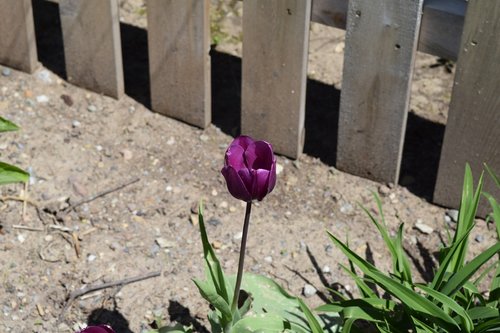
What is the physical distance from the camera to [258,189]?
→ 207 cm

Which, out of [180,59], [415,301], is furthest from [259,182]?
[180,59]

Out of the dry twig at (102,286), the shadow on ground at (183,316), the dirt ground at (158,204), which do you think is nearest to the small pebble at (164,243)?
the dirt ground at (158,204)

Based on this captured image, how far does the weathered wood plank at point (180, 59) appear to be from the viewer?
10.6 ft

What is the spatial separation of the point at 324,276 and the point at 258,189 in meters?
0.91

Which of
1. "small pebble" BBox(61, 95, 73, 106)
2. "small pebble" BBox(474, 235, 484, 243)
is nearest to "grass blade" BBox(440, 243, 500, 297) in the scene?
"small pebble" BBox(474, 235, 484, 243)

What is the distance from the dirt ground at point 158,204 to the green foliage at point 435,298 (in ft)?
1.34

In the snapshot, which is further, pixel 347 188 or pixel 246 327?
pixel 347 188

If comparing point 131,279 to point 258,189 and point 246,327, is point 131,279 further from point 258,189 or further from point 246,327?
point 258,189

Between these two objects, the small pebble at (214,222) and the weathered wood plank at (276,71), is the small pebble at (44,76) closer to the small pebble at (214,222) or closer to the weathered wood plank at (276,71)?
the weathered wood plank at (276,71)

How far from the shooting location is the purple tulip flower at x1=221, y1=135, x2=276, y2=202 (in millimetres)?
2057

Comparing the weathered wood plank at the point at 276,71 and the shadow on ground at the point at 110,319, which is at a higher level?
the weathered wood plank at the point at 276,71

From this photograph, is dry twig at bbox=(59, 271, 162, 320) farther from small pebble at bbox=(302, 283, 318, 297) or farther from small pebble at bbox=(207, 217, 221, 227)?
small pebble at bbox=(302, 283, 318, 297)

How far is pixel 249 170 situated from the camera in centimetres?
206

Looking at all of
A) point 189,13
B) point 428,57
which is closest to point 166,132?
point 189,13
